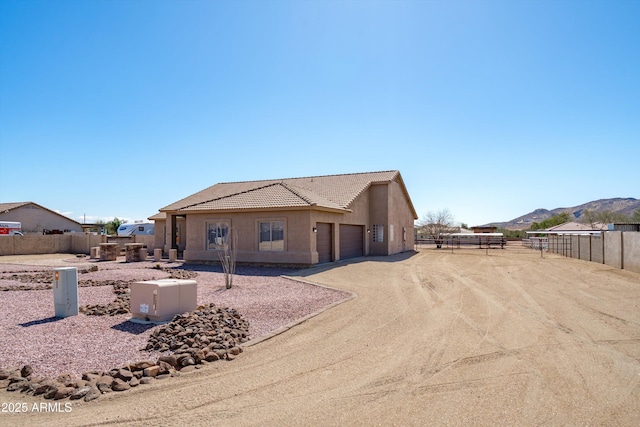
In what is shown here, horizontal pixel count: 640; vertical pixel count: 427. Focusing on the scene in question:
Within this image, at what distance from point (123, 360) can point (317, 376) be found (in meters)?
3.03

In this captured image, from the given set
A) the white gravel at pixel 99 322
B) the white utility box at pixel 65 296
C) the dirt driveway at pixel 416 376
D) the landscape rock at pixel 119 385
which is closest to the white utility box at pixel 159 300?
the white gravel at pixel 99 322

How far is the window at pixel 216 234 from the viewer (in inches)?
836

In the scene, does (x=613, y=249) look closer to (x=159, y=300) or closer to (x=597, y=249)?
(x=597, y=249)

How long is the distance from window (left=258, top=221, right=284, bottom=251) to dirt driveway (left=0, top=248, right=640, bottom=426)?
9.59m

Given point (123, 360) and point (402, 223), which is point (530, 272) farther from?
point (123, 360)

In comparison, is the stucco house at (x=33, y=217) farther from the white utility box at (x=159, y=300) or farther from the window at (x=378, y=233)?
the white utility box at (x=159, y=300)

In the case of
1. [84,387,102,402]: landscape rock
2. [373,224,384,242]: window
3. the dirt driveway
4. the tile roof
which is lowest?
the dirt driveway

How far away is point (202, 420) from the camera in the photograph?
438 centimetres

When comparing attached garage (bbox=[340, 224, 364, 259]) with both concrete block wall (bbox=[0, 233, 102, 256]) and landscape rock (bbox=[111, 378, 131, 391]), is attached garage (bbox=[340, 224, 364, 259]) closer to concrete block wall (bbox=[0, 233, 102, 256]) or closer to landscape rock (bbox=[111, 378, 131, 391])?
landscape rock (bbox=[111, 378, 131, 391])

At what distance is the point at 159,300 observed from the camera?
8.62 metres

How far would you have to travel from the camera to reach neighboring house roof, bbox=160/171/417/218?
20.1 m

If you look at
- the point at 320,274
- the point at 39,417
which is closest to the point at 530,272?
the point at 320,274

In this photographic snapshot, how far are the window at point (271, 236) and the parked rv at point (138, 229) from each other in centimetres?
2286

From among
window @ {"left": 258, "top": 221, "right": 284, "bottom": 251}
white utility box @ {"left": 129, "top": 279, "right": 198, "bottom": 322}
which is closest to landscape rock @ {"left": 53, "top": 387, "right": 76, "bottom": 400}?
white utility box @ {"left": 129, "top": 279, "right": 198, "bottom": 322}
